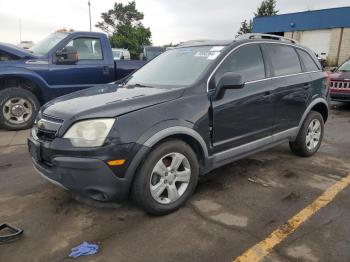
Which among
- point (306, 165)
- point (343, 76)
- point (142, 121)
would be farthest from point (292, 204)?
point (343, 76)

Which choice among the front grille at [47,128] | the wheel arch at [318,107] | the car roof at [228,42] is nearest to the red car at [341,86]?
the wheel arch at [318,107]

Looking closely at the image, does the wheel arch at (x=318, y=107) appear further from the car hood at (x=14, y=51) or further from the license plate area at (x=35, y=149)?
the car hood at (x=14, y=51)

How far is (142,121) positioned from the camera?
3033mm

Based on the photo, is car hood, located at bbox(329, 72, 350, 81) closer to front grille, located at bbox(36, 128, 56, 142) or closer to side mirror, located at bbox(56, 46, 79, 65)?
side mirror, located at bbox(56, 46, 79, 65)

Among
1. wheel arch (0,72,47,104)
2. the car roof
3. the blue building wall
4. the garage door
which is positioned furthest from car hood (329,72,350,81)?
the garage door

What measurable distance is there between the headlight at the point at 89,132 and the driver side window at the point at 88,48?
481 cm

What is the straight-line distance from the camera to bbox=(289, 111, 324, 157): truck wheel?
496cm

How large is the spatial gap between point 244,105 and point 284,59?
1246mm

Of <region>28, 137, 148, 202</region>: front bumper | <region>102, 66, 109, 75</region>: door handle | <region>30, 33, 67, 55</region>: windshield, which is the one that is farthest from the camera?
<region>102, 66, 109, 75</region>: door handle

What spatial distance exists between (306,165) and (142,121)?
282cm

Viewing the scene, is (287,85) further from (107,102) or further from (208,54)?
(107,102)

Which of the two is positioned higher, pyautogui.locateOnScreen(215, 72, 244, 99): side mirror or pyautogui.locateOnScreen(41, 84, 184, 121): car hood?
pyautogui.locateOnScreen(215, 72, 244, 99): side mirror

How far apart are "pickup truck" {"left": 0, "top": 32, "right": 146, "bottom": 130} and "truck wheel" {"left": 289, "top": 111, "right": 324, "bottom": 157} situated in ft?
14.2

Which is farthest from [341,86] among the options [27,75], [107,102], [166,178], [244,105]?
[107,102]
